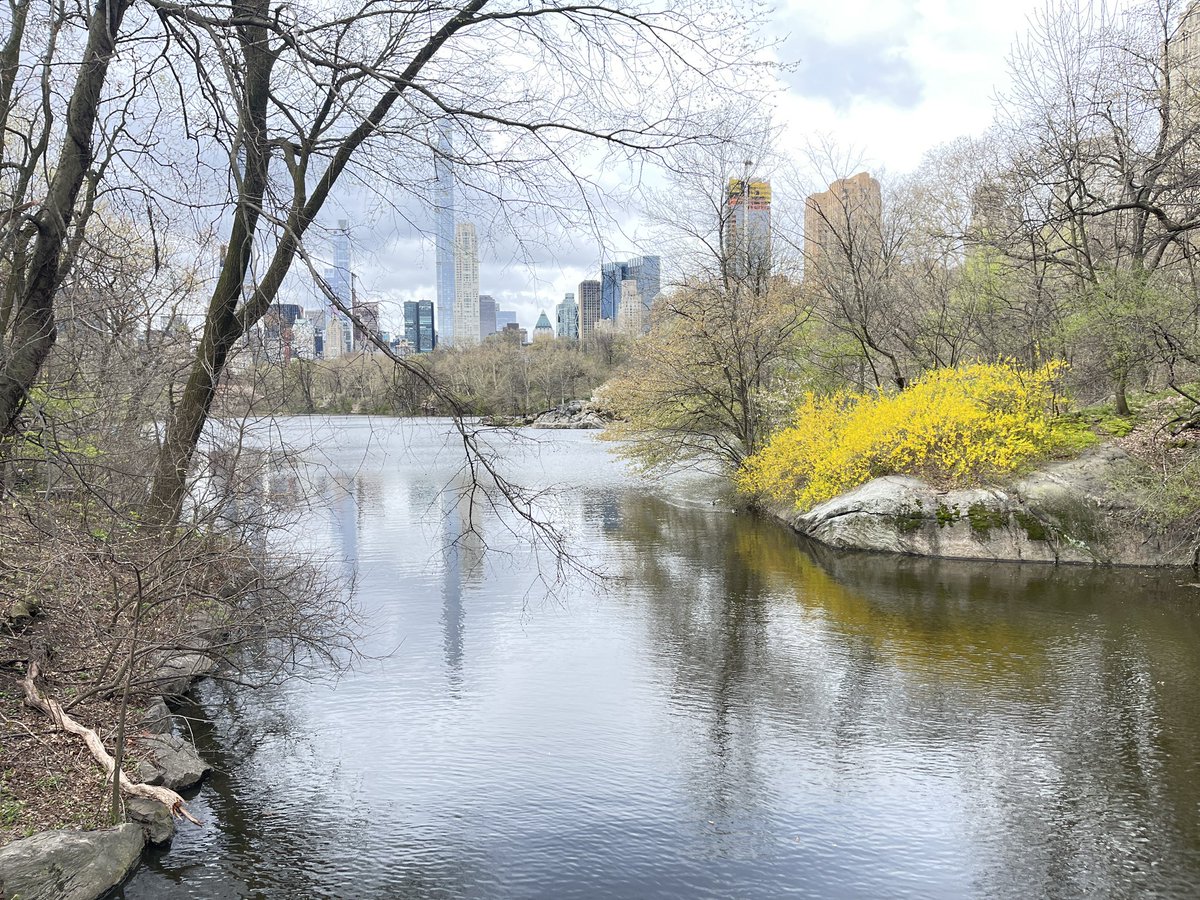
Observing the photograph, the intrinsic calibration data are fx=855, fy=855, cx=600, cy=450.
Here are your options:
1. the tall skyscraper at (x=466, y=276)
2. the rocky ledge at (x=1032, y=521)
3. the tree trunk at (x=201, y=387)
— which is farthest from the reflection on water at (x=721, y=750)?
the tree trunk at (x=201, y=387)

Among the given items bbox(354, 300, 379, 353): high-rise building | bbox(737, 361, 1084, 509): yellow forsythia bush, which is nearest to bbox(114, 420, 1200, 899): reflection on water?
bbox(354, 300, 379, 353): high-rise building

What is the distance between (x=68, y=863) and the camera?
4.73m

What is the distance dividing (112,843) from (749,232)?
750 inches

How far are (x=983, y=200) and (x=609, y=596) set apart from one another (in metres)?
11.6

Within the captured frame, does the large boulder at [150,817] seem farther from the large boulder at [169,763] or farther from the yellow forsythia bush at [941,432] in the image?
the yellow forsythia bush at [941,432]

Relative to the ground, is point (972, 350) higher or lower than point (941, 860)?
higher

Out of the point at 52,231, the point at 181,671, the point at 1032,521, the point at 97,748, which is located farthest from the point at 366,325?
the point at 1032,521

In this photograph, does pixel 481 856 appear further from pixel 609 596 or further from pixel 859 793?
pixel 609 596

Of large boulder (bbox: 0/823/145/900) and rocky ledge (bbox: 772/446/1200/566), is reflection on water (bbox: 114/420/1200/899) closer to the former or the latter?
large boulder (bbox: 0/823/145/900)

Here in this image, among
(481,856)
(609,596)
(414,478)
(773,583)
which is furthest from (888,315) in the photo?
(481,856)

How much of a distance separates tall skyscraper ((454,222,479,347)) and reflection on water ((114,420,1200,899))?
0.86 m

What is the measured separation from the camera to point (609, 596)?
38.6 feet

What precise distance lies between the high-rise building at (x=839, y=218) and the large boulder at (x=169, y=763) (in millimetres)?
17794

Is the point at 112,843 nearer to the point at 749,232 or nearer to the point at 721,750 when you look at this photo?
the point at 721,750
